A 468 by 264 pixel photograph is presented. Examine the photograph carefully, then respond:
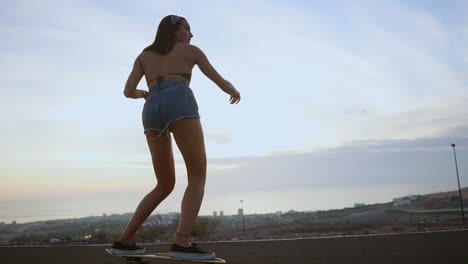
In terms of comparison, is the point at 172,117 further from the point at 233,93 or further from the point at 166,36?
the point at 166,36

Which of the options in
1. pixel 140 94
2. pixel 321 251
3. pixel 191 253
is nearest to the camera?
pixel 191 253

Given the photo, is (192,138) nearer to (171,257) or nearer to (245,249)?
(171,257)

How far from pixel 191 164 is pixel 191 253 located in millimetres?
652

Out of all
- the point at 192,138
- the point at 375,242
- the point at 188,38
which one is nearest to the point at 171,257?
the point at 192,138

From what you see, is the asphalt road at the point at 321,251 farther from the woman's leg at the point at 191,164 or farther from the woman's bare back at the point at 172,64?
the woman's bare back at the point at 172,64

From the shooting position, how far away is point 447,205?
214ft

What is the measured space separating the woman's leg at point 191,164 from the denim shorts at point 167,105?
60 millimetres

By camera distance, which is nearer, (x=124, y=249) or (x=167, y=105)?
(x=167, y=105)

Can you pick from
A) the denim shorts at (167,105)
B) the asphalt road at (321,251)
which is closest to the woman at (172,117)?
the denim shorts at (167,105)

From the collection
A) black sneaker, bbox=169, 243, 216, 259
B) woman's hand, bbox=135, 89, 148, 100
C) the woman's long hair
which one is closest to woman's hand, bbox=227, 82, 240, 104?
the woman's long hair

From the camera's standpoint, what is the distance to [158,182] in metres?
3.08

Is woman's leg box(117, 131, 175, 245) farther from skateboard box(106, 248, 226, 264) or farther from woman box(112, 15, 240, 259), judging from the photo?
skateboard box(106, 248, 226, 264)

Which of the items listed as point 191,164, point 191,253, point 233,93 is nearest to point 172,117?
point 191,164

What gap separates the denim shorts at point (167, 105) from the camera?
2.77 m
